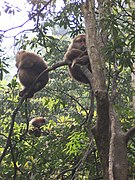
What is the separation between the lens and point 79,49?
194 inches

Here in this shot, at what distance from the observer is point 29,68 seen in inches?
216

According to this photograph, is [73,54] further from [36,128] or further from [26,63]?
[36,128]

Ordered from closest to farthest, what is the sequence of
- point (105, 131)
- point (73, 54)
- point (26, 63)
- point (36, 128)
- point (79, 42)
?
point (105, 131) < point (73, 54) < point (79, 42) < point (36, 128) < point (26, 63)

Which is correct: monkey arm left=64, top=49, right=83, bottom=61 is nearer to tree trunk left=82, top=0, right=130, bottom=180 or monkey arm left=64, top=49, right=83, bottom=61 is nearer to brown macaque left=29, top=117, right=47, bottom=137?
brown macaque left=29, top=117, right=47, bottom=137

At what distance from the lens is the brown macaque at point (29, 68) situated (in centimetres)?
534

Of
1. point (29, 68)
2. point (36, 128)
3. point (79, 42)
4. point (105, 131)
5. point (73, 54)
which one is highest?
point (79, 42)

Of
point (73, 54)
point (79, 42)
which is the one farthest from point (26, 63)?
point (73, 54)

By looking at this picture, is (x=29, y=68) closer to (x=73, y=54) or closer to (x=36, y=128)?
(x=36, y=128)

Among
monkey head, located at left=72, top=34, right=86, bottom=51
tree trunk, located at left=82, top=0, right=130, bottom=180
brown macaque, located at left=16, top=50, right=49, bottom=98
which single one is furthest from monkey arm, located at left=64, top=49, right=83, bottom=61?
tree trunk, located at left=82, top=0, right=130, bottom=180

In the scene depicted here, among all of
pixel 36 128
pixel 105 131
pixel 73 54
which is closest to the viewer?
pixel 105 131

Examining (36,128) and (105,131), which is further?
(36,128)

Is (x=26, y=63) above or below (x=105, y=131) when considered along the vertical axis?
above

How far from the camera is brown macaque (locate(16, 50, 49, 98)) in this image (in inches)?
210

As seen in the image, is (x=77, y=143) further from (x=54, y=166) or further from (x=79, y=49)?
(x=79, y=49)
